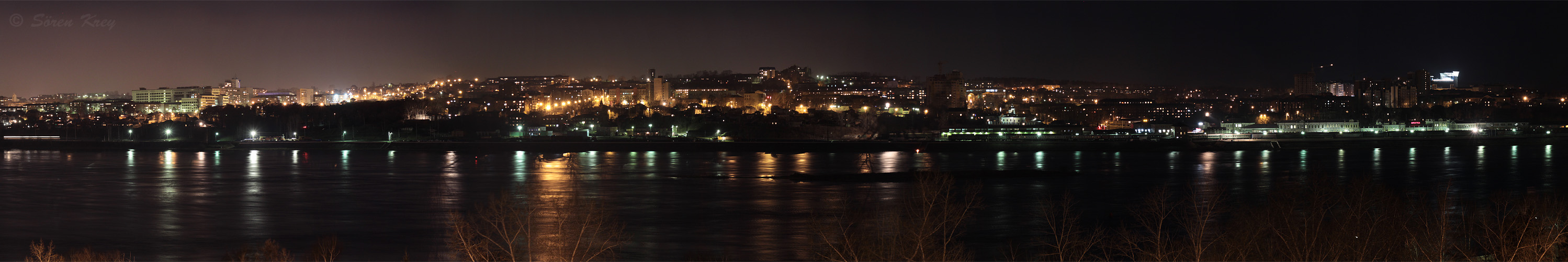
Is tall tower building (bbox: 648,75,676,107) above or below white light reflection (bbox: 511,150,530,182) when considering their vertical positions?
above

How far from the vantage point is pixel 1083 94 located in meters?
85.4

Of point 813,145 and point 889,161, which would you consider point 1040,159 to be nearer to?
point 889,161

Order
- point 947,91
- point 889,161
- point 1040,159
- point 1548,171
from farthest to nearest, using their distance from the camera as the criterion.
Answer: point 947,91 < point 1040,159 < point 889,161 < point 1548,171

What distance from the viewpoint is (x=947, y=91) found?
233 ft

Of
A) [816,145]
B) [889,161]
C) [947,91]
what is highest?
[947,91]

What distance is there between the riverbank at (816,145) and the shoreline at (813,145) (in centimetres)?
4

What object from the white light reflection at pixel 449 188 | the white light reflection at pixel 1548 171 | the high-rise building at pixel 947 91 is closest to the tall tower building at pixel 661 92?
the high-rise building at pixel 947 91

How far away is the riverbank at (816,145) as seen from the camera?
39094 mm

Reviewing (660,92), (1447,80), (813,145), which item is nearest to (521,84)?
(660,92)

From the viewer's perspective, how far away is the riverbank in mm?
39094

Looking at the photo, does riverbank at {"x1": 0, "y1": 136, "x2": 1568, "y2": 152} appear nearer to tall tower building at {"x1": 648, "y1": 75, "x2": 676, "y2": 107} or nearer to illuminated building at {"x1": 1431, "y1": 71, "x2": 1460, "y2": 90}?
tall tower building at {"x1": 648, "y1": 75, "x2": 676, "y2": 107}

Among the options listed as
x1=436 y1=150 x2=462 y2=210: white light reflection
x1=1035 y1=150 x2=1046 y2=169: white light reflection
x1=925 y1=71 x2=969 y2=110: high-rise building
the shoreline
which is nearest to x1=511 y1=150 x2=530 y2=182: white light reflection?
x1=436 y1=150 x2=462 y2=210: white light reflection

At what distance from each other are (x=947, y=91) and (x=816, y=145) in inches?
1285

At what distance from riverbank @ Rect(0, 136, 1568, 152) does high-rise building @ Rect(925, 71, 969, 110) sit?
2786 cm
